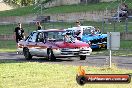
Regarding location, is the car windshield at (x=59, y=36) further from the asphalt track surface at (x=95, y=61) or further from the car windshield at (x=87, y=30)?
the car windshield at (x=87, y=30)

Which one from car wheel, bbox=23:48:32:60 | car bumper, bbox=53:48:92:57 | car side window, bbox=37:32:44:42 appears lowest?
car wheel, bbox=23:48:32:60

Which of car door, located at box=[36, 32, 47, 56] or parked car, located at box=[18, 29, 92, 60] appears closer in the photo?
parked car, located at box=[18, 29, 92, 60]

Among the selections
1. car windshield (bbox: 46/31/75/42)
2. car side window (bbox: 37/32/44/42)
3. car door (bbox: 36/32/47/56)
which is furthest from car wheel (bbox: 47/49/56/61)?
car side window (bbox: 37/32/44/42)

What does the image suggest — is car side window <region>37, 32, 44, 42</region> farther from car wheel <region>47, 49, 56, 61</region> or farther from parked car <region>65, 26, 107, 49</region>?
parked car <region>65, 26, 107, 49</region>

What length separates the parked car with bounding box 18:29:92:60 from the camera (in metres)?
22.3

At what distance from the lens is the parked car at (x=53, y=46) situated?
2233 cm

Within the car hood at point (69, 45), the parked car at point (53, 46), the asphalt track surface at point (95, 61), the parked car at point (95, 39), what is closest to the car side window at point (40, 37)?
the parked car at point (53, 46)

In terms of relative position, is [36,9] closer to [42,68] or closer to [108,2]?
[108,2]

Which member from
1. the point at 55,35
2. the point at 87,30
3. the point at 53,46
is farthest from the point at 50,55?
the point at 87,30

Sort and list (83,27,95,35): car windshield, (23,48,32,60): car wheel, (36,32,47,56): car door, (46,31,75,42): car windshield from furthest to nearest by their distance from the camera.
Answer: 1. (83,27,95,35): car windshield
2. (23,48,32,60): car wheel
3. (36,32,47,56): car door
4. (46,31,75,42): car windshield

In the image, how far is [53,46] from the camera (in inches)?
888

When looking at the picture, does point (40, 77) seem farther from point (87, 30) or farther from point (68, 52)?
point (87, 30)

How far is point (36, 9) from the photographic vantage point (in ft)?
219

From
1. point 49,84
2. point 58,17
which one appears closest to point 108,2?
point 58,17
